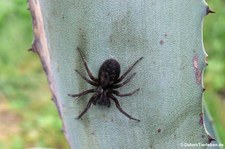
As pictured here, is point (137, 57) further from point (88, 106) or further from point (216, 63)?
point (216, 63)

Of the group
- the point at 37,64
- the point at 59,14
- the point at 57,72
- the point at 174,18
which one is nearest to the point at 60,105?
the point at 57,72

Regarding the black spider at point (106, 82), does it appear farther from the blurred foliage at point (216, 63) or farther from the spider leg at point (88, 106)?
the blurred foliage at point (216, 63)

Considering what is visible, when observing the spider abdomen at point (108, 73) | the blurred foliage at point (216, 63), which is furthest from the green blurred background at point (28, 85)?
the spider abdomen at point (108, 73)

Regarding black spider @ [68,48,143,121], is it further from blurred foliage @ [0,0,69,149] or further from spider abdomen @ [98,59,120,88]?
blurred foliage @ [0,0,69,149]

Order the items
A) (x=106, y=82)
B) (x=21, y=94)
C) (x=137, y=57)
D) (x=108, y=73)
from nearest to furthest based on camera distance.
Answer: (x=137, y=57) < (x=108, y=73) < (x=106, y=82) < (x=21, y=94)

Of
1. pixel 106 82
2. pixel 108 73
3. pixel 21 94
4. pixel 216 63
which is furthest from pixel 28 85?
pixel 108 73

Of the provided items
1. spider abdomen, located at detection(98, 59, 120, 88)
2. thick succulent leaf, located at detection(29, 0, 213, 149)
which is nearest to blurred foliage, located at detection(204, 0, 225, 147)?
spider abdomen, located at detection(98, 59, 120, 88)
